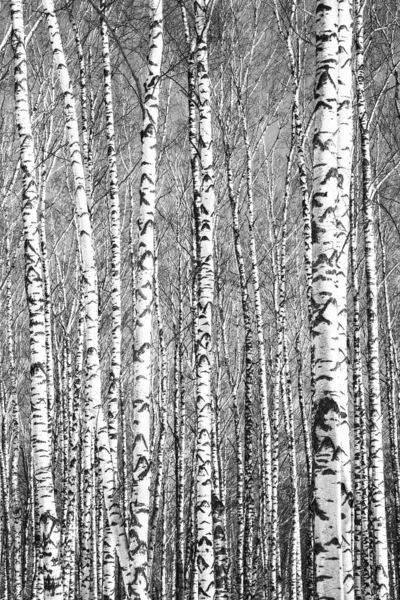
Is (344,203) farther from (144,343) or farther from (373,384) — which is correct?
(373,384)

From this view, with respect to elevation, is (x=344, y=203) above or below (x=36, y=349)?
above

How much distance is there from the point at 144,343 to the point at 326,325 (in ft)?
4.76

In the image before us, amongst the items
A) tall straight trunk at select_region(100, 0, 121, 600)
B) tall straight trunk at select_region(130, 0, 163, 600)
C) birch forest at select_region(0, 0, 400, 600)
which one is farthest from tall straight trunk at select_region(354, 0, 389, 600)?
tall straight trunk at select_region(130, 0, 163, 600)

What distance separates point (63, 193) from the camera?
15.1 m

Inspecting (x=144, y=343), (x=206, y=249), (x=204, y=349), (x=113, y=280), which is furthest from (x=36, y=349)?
(x=113, y=280)

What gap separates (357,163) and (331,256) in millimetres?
7227

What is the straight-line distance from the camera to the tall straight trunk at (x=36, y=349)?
4754mm

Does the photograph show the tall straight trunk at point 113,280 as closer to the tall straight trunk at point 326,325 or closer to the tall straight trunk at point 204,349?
the tall straight trunk at point 204,349

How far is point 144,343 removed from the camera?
4.40 m

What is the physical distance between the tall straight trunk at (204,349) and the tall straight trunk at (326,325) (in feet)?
6.71

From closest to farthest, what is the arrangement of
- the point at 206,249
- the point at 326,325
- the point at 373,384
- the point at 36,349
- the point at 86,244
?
the point at 326,325 → the point at 36,349 → the point at 86,244 → the point at 206,249 → the point at 373,384

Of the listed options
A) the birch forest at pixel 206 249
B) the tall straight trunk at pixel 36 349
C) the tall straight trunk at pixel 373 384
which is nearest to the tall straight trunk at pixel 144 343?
the birch forest at pixel 206 249

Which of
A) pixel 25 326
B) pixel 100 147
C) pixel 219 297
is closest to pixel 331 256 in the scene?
pixel 100 147

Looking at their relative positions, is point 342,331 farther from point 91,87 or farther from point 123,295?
point 123,295
